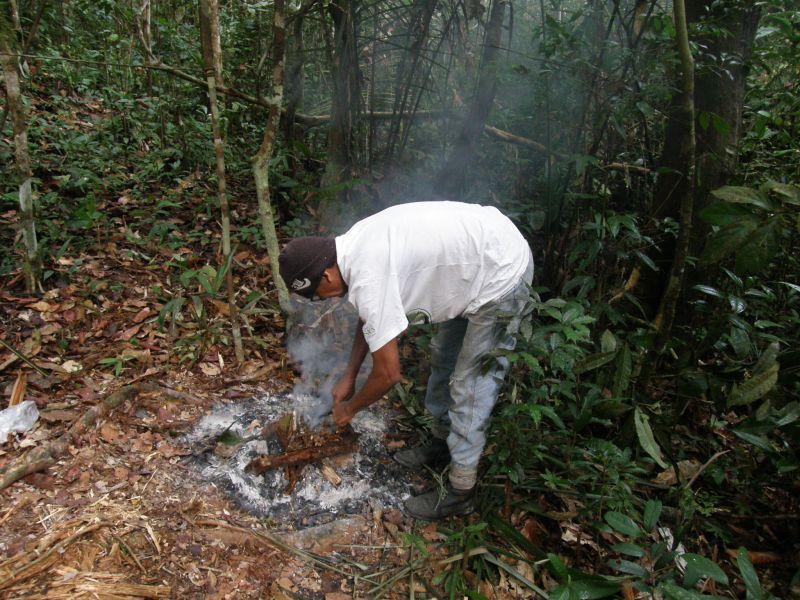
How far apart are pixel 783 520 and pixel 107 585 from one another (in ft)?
10.0

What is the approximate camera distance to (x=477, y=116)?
3936 mm

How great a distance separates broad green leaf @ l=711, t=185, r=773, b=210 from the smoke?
2356 mm

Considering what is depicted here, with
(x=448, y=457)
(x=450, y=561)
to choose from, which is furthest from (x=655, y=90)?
(x=450, y=561)

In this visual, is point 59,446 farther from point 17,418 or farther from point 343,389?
point 343,389

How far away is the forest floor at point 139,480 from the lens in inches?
82.0

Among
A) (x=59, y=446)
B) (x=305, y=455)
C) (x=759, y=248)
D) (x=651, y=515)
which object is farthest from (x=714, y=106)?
(x=59, y=446)

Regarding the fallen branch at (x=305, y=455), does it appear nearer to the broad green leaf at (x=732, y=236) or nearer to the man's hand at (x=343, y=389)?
the man's hand at (x=343, y=389)

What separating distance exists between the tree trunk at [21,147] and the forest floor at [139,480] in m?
0.19

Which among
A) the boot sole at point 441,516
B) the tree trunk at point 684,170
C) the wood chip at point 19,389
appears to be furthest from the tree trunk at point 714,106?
the wood chip at point 19,389

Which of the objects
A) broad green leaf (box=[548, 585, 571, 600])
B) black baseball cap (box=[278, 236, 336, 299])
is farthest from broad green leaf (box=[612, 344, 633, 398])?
black baseball cap (box=[278, 236, 336, 299])

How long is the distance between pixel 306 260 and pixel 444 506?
56.0 inches

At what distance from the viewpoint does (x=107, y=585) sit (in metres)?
1.96

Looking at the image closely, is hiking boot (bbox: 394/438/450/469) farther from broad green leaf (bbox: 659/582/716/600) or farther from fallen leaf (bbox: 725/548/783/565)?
fallen leaf (bbox: 725/548/783/565)

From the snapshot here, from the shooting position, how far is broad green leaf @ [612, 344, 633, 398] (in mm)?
2326
